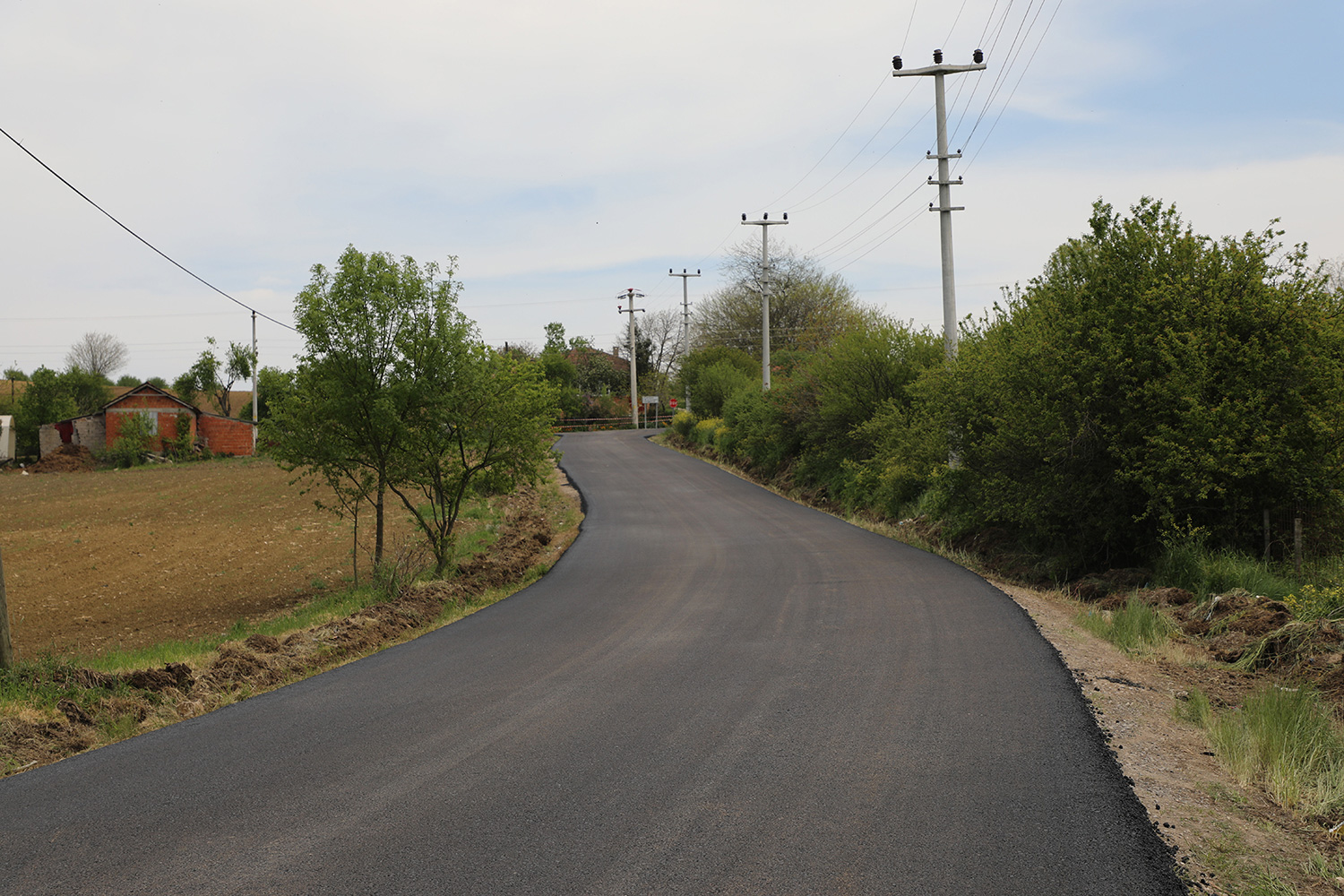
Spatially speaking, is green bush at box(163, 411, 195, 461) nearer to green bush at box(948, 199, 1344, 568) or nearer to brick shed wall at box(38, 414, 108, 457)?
brick shed wall at box(38, 414, 108, 457)

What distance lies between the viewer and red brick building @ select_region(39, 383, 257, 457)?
59.7 meters

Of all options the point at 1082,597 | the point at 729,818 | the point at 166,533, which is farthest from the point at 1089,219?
the point at 166,533

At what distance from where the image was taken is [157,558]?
2402 centimetres

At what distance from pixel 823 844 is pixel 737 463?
38830mm

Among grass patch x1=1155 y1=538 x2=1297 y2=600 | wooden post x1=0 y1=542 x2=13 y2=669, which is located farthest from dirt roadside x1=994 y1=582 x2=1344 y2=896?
wooden post x1=0 y1=542 x2=13 y2=669

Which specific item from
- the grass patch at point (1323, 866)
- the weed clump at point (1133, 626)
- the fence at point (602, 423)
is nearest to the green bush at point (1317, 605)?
the weed clump at point (1133, 626)

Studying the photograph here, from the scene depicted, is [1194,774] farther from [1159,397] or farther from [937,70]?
[937,70]

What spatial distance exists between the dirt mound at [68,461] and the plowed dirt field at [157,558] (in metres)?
13.9

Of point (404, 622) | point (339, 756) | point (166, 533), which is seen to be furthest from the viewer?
point (166, 533)

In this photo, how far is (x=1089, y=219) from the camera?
631 inches

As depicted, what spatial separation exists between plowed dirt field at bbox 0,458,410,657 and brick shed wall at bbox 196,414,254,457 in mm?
18167

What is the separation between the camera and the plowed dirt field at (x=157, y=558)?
16406 mm

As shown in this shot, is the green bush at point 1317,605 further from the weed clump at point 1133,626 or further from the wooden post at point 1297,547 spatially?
the wooden post at point 1297,547

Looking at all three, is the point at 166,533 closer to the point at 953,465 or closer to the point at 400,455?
the point at 400,455
